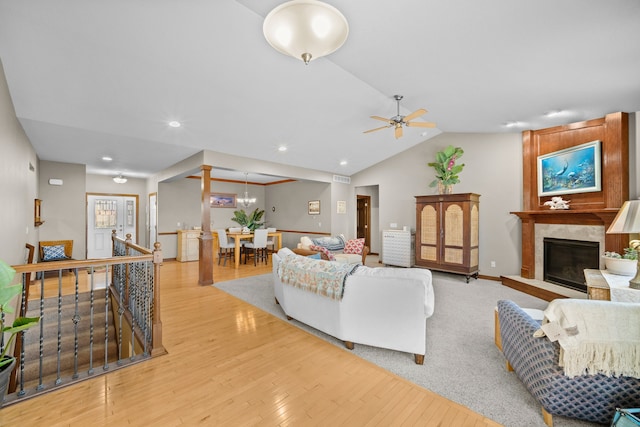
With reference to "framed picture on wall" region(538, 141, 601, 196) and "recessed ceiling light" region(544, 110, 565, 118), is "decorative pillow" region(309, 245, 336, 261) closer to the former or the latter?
"framed picture on wall" region(538, 141, 601, 196)

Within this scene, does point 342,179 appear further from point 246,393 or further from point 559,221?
point 246,393

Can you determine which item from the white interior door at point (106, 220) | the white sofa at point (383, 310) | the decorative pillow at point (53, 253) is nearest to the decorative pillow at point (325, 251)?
the white sofa at point (383, 310)

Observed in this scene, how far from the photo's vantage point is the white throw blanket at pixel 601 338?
58.7 inches

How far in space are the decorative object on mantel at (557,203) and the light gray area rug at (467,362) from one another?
1.61 meters

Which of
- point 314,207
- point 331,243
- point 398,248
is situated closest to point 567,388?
point 398,248

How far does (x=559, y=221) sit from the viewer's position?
4.55 m

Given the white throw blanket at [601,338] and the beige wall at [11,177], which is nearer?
the white throw blanket at [601,338]

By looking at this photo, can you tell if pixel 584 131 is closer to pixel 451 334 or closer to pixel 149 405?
pixel 451 334

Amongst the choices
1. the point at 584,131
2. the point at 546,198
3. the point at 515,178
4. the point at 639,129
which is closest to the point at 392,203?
the point at 515,178

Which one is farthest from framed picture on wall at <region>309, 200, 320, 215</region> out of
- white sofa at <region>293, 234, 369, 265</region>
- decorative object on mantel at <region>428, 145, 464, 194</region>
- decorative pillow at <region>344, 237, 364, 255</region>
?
decorative object on mantel at <region>428, 145, 464, 194</region>

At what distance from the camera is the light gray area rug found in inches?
74.1

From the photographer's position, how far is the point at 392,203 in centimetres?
708

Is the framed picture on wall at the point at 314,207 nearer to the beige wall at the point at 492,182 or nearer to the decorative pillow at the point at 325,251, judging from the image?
the decorative pillow at the point at 325,251

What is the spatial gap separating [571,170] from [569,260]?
4.91 feet
